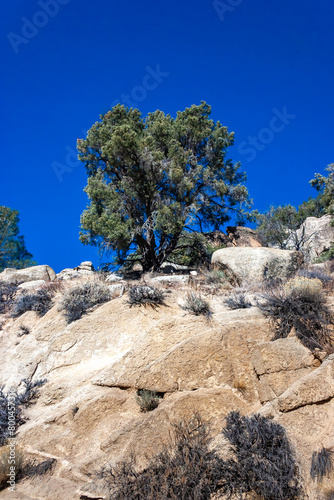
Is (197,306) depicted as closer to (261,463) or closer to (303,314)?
(303,314)

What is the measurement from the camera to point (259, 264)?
1086 centimetres

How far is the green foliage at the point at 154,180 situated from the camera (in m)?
15.6

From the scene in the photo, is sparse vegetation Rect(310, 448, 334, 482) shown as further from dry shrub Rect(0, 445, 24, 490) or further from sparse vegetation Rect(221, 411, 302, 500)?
dry shrub Rect(0, 445, 24, 490)

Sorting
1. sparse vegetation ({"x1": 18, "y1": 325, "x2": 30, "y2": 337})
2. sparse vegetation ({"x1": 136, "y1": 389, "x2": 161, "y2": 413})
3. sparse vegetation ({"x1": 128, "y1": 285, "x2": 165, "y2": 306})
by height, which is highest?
sparse vegetation ({"x1": 18, "y1": 325, "x2": 30, "y2": 337})

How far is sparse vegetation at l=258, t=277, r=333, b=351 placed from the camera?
19.1ft

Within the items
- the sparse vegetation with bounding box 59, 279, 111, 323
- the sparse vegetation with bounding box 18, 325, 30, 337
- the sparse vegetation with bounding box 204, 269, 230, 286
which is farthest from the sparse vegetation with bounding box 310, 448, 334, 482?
the sparse vegetation with bounding box 18, 325, 30, 337

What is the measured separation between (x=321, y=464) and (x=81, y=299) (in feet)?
22.5

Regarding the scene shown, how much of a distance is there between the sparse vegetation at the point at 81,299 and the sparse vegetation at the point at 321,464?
653cm

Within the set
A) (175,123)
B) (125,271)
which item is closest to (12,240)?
(125,271)

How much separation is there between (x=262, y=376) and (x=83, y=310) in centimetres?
538

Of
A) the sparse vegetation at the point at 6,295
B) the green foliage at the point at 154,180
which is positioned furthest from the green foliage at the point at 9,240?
the sparse vegetation at the point at 6,295

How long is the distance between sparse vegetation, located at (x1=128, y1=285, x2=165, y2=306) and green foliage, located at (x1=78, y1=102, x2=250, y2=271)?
268 inches

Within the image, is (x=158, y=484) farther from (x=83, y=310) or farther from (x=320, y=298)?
(x=83, y=310)

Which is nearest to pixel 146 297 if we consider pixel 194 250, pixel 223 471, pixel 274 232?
pixel 223 471
